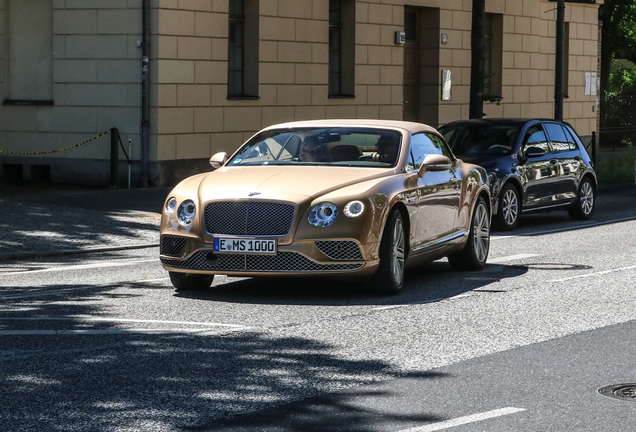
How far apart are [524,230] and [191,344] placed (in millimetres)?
9595

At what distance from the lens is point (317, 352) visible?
7.27 m

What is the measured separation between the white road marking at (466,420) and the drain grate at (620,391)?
64 cm

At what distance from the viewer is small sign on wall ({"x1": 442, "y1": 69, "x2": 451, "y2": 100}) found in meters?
28.6

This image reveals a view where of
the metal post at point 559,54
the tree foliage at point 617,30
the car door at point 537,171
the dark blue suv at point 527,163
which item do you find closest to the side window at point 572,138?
the dark blue suv at point 527,163

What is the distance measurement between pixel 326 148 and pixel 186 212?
166cm

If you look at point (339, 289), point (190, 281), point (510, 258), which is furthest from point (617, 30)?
point (190, 281)

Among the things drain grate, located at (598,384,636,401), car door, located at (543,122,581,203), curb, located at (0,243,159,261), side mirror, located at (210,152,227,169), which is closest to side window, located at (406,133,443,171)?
side mirror, located at (210,152,227,169)

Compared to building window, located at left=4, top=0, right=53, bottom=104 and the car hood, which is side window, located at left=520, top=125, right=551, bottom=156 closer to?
the car hood

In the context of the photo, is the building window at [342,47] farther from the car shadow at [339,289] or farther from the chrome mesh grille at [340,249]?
the chrome mesh grille at [340,249]

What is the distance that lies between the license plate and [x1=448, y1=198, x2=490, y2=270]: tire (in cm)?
293

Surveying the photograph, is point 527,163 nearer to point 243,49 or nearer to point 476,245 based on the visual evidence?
point 476,245

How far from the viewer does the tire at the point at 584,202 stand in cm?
1772

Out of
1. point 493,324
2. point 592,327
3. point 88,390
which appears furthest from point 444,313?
point 88,390

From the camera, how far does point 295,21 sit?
23781 millimetres
